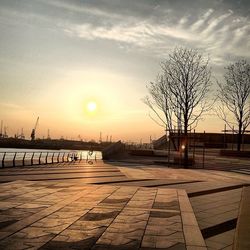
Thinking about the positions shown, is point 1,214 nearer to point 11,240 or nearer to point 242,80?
point 11,240

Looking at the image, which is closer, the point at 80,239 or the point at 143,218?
the point at 80,239

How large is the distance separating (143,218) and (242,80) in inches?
1443

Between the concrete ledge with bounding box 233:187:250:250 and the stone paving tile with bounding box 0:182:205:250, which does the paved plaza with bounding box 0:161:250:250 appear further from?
the concrete ledge with bounding box 233:187:250:250

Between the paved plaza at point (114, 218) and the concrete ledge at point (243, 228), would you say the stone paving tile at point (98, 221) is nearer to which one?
the paved plaza at point (114, 218)

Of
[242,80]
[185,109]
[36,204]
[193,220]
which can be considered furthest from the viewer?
[242,80]

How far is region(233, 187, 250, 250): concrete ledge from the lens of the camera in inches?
269

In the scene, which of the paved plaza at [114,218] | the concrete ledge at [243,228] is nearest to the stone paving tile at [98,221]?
the paved plaza at [114,218]

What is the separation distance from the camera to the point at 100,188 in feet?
46.2

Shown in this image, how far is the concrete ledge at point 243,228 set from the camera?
22.4 feet

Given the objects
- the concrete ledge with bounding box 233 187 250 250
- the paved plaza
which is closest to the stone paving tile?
the paved plaza

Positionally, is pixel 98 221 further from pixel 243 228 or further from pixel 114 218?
pixel 243 228

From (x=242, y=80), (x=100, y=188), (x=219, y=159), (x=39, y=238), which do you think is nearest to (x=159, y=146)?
(x=242, y=80)

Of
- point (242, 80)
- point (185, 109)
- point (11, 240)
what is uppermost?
point (242, 80)

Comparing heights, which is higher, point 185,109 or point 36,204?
point 185,109
